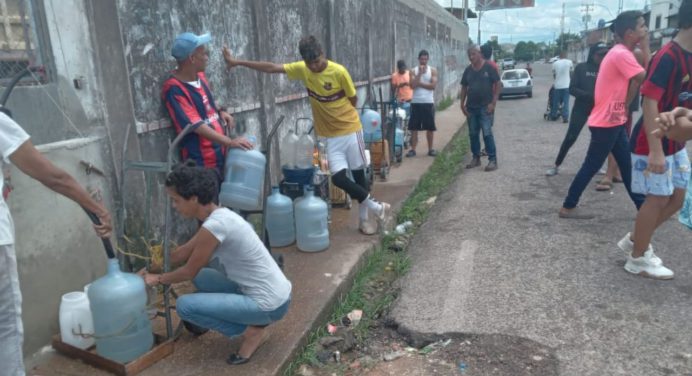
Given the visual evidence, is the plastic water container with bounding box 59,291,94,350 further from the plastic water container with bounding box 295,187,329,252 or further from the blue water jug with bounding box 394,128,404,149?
the blue water jug with bounding box 394,128,404,149

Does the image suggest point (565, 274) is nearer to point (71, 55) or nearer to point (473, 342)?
point (473, 342)

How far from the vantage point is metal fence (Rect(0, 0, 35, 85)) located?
2906 millimetres

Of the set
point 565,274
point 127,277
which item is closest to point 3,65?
point 127,277

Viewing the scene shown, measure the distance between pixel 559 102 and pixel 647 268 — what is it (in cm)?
1045

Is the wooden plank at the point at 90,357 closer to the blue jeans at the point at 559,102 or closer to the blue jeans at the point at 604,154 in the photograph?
the blue jeans at the point at 604,154

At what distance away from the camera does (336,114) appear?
4.75 m

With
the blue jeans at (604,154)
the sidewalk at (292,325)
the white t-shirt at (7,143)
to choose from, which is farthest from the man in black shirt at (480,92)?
the white t-shirt at (7,143)

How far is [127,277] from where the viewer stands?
9.04 ft

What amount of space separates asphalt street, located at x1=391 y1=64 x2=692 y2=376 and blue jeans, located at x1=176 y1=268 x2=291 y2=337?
117 cm

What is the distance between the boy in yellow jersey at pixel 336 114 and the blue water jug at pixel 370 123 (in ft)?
6.95

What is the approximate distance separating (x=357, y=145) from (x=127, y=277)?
2.64 meters

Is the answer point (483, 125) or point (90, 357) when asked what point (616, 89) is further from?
point (90, 357)

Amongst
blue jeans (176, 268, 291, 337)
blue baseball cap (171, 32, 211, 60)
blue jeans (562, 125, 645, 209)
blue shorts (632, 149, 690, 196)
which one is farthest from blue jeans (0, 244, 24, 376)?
blue jeans (562, 125, 645, 209)

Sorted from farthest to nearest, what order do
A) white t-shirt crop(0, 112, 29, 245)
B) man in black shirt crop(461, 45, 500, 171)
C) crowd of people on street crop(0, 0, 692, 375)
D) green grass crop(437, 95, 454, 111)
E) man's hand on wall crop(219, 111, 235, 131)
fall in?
green grass crop(437, 95, 454, 111) < man in black shirt crop(461, 45, 500, 171) < man's hand on wall crop(219, 111, 235, 131) < crowd of people on street crop(0, 0, 692, 375) < white t-shirt crop(0, 112, 29, 245)
